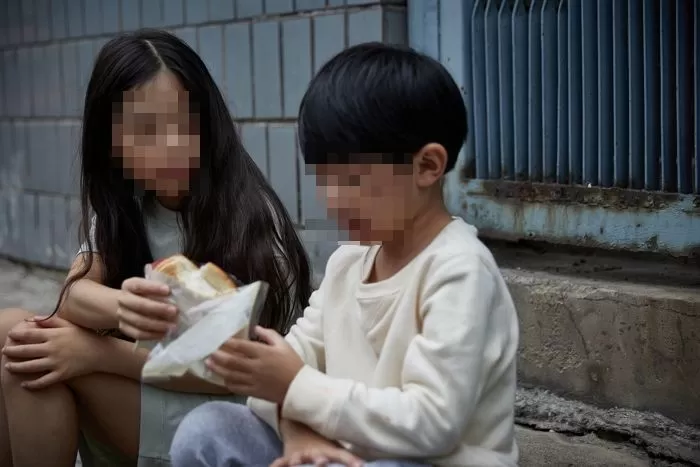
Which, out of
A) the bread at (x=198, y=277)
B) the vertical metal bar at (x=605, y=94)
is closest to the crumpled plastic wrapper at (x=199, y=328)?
the bread at (x=198, y=277)

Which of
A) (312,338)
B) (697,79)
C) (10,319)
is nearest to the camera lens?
(312,338)

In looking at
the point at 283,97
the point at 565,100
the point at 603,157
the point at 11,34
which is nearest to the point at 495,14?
the point at 565,100

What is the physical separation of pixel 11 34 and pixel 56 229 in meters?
1.09

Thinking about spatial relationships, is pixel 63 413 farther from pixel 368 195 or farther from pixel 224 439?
pixel 368 195

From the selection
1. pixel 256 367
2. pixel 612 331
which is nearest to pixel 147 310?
pixel 256 367

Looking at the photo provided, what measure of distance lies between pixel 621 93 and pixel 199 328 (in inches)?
66.1

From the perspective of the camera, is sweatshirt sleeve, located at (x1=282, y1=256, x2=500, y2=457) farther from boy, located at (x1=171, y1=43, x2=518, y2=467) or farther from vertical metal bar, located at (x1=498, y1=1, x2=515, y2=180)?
vertical metal bar, located at (x1=498, y1=1, x2=515, y2=180)

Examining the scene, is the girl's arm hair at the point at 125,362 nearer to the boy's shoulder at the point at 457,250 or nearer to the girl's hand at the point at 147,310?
the girl's hand at the point at 147,310

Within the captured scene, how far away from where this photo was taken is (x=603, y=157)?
3023mm

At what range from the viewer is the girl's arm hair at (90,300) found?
2.28 m

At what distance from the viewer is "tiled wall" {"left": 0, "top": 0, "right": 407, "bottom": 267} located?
371 cm

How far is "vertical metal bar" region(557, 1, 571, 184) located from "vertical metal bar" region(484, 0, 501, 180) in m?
0.22

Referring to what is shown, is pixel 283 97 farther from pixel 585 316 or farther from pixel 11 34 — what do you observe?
pixel 11 34

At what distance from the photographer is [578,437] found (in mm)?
2924
